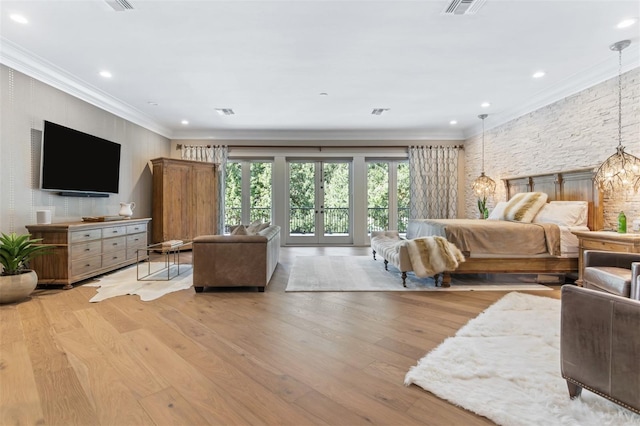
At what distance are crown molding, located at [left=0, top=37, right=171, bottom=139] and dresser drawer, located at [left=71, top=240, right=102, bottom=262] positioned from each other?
2.17 m

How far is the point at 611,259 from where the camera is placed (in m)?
2.74

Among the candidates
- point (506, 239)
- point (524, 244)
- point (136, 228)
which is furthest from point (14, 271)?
point (524, 244)

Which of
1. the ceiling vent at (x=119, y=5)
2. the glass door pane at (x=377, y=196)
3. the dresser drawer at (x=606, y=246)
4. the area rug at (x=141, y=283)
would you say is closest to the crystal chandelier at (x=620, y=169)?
the dresser drawer at (x=606, y=246)

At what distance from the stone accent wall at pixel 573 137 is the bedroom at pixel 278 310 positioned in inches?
0.6

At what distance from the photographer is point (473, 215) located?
22.2 feet

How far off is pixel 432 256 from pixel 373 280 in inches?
33.4

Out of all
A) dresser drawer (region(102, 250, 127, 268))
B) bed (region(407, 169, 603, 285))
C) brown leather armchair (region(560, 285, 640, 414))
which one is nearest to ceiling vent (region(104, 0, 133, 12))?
dresser drawer (region(102, 250, 127, 268))

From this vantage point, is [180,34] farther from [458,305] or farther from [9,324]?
[458,305]

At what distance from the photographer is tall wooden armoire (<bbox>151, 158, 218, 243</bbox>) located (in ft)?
19.6

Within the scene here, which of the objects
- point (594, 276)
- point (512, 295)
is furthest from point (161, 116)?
point (594, 276)

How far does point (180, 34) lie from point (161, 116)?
3.34 metres

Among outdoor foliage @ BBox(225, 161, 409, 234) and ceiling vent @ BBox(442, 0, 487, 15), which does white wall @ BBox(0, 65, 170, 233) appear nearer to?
outdoor foliage @ BBox(225, 161, 409, 234)

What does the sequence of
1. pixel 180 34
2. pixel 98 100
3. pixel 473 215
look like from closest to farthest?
pixel 180 34 < pixel 98 100 < pixel 473 215

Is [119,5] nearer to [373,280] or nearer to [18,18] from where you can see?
[18,18]
